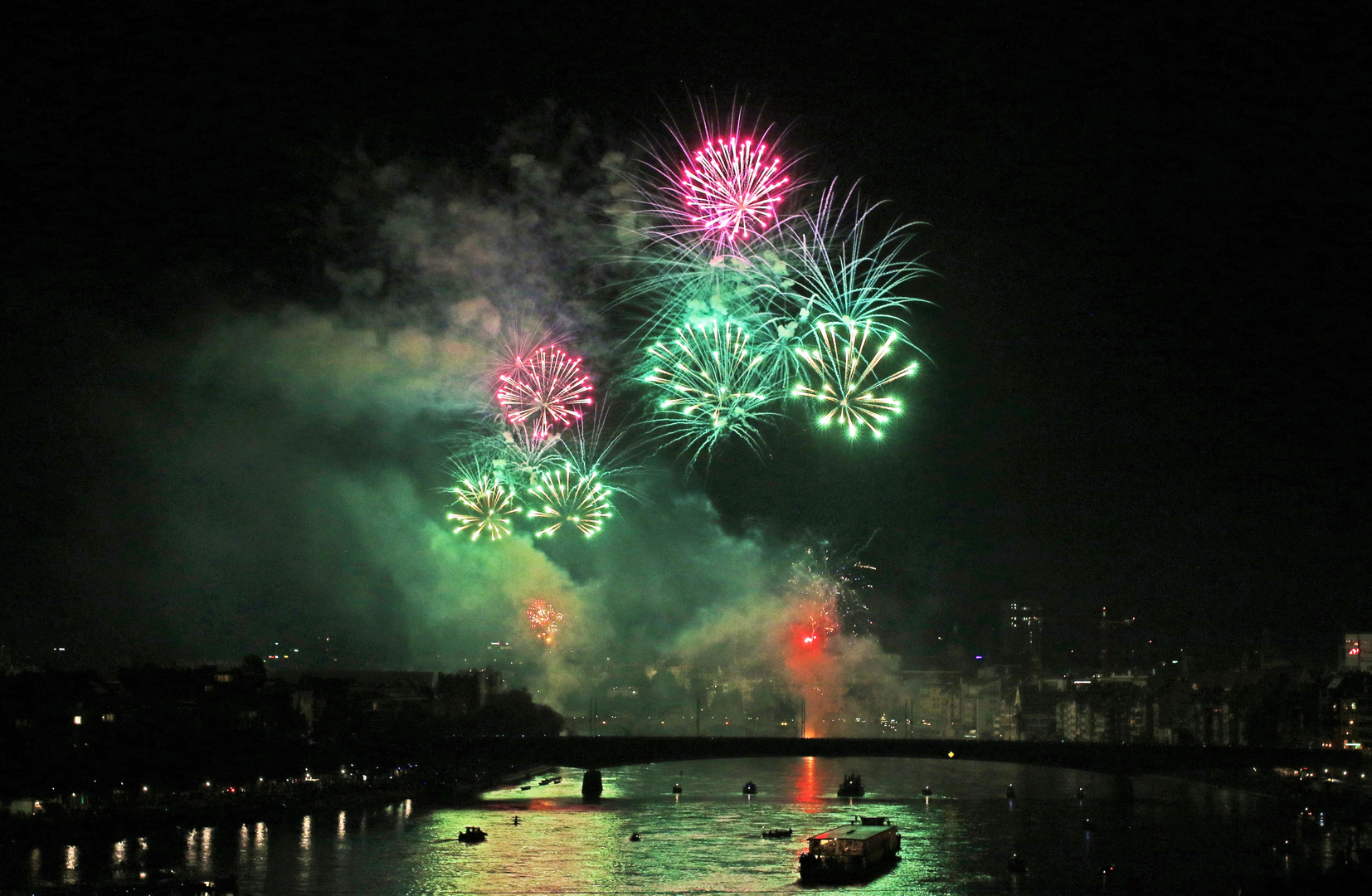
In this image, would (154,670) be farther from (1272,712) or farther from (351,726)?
(1272,712)

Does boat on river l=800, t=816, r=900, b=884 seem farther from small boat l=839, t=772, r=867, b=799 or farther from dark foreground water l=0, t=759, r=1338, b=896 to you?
small boat l=839, t=772, r=867, b=799

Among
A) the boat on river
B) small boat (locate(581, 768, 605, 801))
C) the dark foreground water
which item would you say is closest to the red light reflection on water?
the dark foreground water

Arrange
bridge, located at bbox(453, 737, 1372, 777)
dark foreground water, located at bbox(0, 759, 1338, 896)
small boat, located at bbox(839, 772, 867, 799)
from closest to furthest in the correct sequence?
dark foreground water, located at bbox(0, 759, 1338, 896), bridge, located at bbox(453, 737, 1372, 777), small boat, located at bbox(839, 772, 867, 799)

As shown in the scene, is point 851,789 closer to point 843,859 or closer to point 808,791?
point 808,791

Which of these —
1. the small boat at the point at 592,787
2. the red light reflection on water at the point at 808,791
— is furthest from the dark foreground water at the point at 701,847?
the small boat at the point at 592,787

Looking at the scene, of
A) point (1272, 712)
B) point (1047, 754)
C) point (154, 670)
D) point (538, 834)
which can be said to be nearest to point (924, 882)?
point (538, 834)

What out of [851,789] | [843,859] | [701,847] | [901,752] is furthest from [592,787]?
[843,859]

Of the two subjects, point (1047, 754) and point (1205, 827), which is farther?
point (1047, 754)
